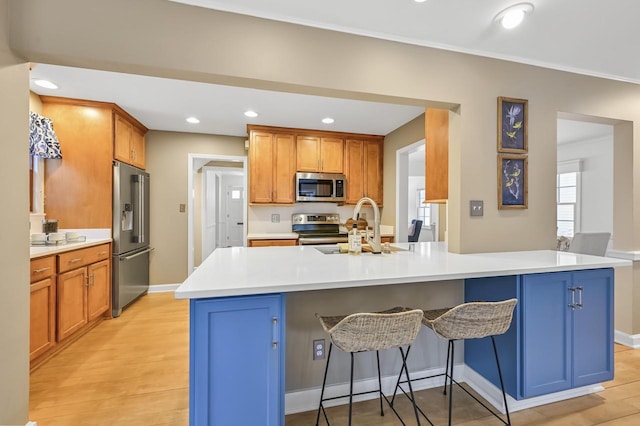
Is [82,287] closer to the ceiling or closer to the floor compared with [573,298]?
closer to the floor

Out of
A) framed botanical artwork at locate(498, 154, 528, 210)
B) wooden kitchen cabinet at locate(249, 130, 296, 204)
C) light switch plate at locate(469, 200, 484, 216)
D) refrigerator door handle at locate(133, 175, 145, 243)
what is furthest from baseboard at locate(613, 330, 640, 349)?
refrigerator door handle at locate(133, 175, 145, 243)

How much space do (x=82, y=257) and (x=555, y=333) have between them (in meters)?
3.85

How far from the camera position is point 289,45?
71.1 inches

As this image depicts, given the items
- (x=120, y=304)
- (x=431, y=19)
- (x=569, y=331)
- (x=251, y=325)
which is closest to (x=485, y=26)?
(x=431, y=19)

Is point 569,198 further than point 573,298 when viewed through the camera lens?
Yes

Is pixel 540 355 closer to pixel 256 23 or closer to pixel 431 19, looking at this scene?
pixel 431 19

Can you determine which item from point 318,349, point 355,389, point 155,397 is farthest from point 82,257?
point 355,389

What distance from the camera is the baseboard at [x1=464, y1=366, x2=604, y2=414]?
182cm

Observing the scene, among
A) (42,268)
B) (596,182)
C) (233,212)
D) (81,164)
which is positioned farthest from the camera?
(233,212)

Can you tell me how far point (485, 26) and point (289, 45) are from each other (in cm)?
127

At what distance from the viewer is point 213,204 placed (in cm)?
698

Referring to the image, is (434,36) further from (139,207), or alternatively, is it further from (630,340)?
(139,207)

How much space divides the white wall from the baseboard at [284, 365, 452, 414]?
4649mm

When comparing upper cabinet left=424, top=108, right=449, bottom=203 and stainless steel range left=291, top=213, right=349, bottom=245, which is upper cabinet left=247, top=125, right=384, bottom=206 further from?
upper cabinet left=424, top=108, right=449, bottom=203
